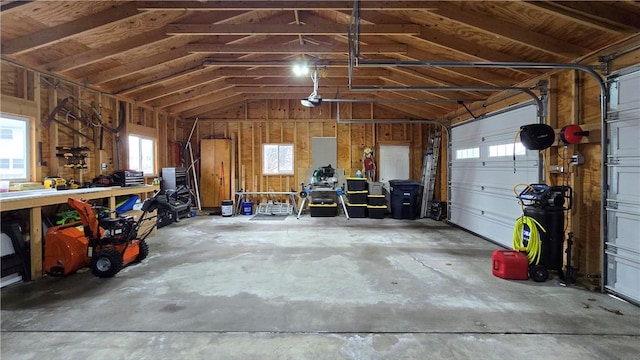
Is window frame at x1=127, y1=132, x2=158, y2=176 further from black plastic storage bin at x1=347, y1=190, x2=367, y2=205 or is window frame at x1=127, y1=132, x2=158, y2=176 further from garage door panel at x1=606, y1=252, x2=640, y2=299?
garage door panel at x1=606, y1=252, x2=640, y2=299

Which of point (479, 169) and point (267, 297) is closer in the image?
point (267, 297)

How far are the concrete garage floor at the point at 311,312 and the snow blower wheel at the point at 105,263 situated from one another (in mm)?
111

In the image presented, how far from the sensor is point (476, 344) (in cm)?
234

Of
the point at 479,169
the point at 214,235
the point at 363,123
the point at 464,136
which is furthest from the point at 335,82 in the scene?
the point at 214,235

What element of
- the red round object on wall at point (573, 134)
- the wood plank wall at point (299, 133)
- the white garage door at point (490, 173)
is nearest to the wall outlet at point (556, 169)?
the white garage door at point (490, 173)

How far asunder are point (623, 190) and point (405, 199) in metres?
5.21

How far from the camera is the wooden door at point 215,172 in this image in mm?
9086

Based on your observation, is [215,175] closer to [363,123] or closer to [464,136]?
[363,123]

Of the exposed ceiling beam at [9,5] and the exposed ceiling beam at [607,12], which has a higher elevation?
the exposed ceiling beam at [9,5]

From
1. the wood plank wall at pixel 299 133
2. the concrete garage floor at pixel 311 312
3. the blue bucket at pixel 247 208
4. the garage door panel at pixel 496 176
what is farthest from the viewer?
the wood plank wall at pixel 299 133

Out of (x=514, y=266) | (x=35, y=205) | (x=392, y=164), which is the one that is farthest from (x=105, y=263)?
(x=392, y=164)

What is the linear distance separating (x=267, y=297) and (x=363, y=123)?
22.3 ft

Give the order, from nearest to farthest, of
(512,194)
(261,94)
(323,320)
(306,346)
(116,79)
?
(306,346), (323,320), (512,194), (116,79), (261,94)

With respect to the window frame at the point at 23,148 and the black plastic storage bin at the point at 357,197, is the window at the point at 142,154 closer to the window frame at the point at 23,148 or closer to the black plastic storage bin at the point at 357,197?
the window frame at the point at 23,148
